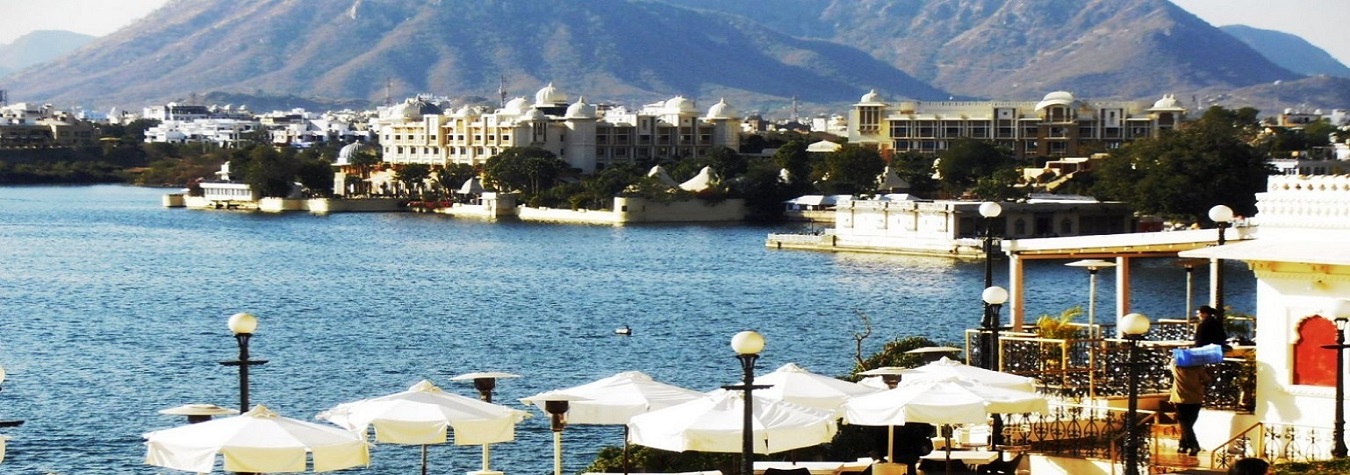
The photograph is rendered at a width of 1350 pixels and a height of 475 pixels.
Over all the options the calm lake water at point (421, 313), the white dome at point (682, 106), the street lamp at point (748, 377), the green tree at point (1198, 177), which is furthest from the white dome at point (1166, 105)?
the street lamp at point (748, 377)

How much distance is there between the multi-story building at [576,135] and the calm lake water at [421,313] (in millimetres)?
36818

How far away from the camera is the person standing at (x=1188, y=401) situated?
13680 millimetres

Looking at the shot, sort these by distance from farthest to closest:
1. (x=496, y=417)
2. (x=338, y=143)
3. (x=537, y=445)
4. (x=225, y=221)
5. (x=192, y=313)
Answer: (x=338, y=143) < (x=225, y=221) < (x=192, y=313) < (x=537, y=445) < (x=496, y=417)

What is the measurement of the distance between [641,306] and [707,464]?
90.0 ft

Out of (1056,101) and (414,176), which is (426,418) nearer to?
(414,176)

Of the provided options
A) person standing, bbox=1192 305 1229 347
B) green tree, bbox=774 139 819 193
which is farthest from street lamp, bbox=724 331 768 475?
green tree, bbox=774 139 819 193

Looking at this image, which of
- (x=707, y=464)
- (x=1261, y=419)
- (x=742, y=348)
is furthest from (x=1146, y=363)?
(x=742, y=348)

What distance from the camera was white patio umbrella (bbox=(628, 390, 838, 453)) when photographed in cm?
1203

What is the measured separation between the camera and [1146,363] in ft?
50.1

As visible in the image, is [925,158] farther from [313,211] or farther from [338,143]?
[338,143]

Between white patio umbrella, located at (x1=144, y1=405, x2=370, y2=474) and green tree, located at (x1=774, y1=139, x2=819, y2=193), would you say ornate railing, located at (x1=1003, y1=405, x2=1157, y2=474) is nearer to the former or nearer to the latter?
white patio umbrella, located at (x1=144, y1=405, x2=370, y2=474)

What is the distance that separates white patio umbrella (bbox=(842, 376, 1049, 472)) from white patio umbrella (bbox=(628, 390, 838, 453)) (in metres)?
0.52

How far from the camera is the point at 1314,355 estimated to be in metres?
13.8

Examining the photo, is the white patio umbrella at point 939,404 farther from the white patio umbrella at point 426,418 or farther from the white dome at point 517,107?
the white dome at point 517,107
